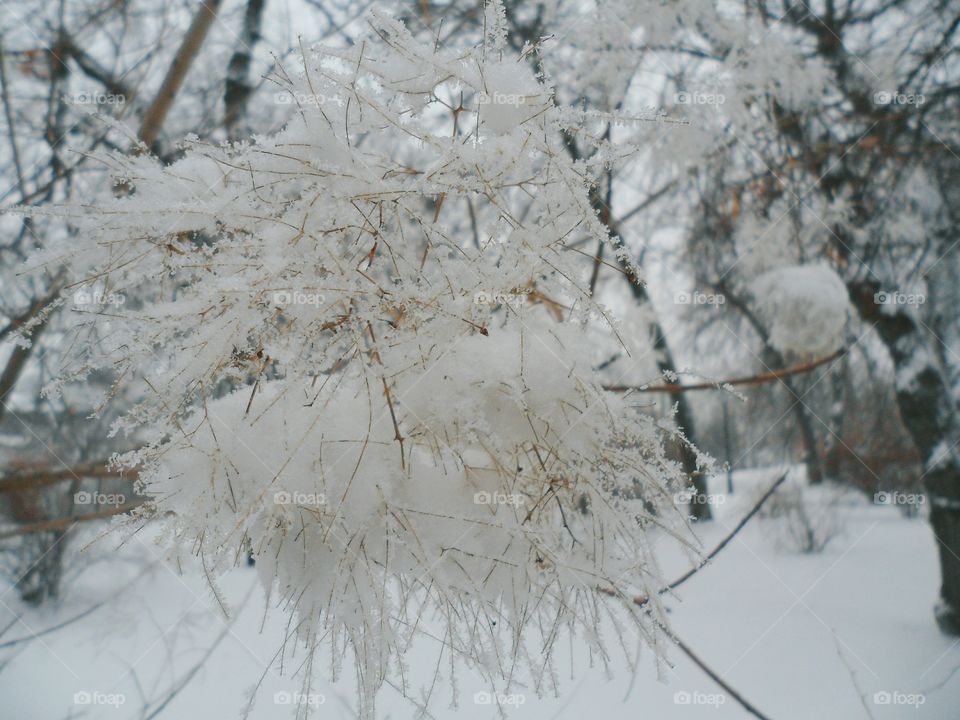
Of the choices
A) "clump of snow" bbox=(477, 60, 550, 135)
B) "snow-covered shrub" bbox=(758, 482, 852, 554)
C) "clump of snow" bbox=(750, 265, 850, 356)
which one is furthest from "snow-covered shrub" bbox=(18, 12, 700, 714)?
"snow-covered shrub" bbox=(758, 482, 852, 554)

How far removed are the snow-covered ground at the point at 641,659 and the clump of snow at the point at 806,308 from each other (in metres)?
0.65

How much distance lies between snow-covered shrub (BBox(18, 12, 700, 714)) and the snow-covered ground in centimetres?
72

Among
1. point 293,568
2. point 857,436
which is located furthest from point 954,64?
point 857,436

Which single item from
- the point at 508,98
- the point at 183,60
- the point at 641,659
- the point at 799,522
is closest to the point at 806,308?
the point at 641,659

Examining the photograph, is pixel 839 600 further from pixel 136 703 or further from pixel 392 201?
pixel 392 201

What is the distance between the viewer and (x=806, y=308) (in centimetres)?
176

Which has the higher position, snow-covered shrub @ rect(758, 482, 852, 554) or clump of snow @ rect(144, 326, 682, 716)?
clump of snow @ rect(144, 326, 682, 716)

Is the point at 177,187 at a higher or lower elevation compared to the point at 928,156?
lower

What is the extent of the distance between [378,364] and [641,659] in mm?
1175

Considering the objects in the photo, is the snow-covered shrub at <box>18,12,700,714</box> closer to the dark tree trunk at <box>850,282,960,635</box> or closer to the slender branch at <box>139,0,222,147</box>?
the slender branch at <box>139,0,222,147</box>

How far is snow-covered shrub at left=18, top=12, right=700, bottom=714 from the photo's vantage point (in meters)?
0.48

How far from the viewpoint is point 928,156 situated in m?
2.73

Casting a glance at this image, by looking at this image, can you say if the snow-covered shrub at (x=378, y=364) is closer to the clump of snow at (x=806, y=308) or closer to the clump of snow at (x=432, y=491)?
the clump of snow at (x=432, y=491)

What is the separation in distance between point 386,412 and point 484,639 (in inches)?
9.1
